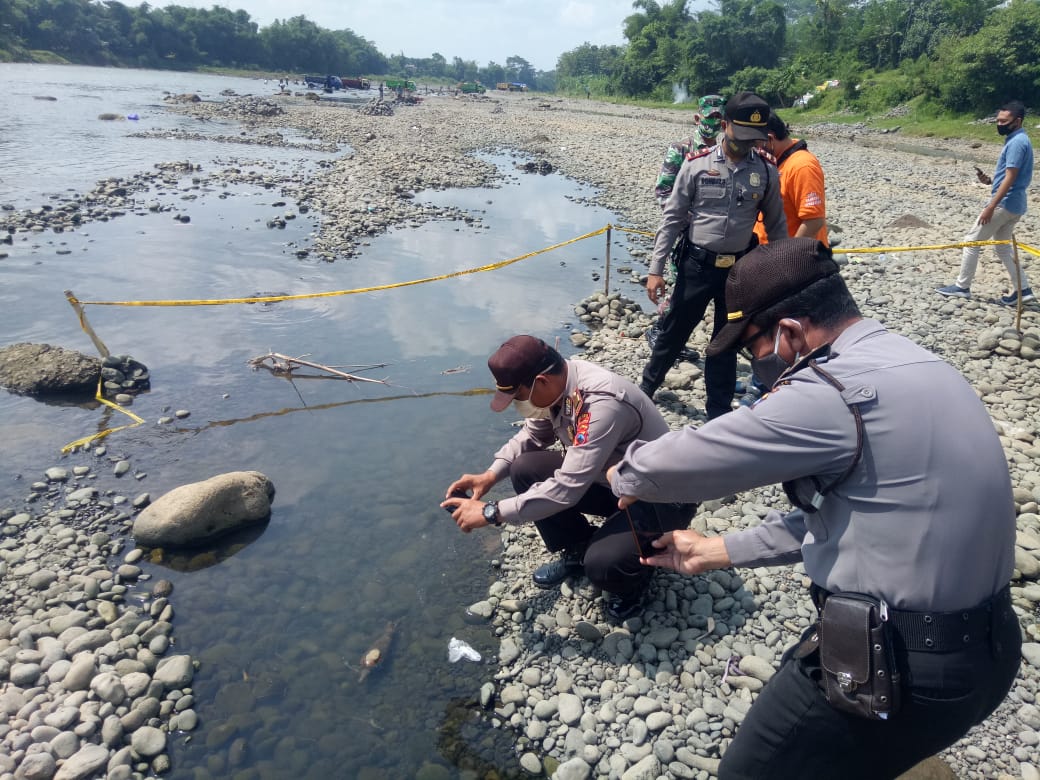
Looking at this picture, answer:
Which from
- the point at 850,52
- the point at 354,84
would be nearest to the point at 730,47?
the point at 850,52

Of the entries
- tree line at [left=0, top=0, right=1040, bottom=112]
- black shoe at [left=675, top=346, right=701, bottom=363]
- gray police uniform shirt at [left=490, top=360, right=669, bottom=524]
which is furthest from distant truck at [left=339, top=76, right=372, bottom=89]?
gray police uniform shirt at [left=490, top=360, right=669, bottom=524]

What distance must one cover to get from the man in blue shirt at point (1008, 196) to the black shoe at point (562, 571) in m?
6.97

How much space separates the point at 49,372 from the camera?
284 inches

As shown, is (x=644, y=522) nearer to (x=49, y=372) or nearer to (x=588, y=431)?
(x=588, y=431)

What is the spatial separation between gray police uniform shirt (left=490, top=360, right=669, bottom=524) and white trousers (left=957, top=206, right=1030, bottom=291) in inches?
292

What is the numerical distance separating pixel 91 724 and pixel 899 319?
31.5 ft

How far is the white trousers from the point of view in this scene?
8.26 m

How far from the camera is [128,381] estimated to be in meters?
7.37

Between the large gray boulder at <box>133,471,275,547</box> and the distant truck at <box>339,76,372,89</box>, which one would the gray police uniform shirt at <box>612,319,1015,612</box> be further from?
the distant truck at <box>339,76,372,89</box>

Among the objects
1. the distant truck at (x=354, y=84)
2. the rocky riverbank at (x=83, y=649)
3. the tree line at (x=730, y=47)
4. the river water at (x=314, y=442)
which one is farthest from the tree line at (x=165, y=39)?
the rocky riverbank at (x=83, y=649)

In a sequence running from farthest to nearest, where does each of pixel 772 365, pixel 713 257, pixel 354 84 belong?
1. pixel 354 84
2. pixel 713 257
3. pixel 772 365

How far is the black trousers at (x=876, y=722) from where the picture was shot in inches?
72.0

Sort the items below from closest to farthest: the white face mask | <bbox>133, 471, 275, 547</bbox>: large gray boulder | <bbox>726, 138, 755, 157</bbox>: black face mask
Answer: the white face mask → <bbox>133, 471, 275, 547</bbox>: large gray boulder → <bbox>726, 138, 755, 157</bbox>: black face mask

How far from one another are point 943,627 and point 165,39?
121 m
